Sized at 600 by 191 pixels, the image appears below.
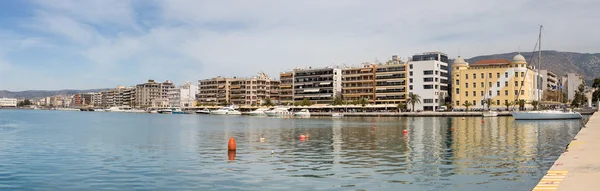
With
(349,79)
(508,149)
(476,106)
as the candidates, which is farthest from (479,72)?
(508,149)

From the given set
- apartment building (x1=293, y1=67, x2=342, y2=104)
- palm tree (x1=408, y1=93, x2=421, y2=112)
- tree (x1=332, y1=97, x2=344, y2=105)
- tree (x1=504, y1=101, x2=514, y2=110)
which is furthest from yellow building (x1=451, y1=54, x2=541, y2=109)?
apartment building (x1=293, y1=67, x2=342, y2=104)

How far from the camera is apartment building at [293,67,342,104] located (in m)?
189

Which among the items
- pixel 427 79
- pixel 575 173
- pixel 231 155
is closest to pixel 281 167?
pixel 231 155

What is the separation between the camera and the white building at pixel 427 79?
161 metres

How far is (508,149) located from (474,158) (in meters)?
7.36

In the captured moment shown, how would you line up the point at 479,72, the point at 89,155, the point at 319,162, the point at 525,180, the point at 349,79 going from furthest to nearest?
the point at 349,79, the point at 479,72, the point at 89,155, the point at 319,162, the point at 525,180

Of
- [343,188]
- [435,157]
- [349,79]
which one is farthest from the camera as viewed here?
[349,79]

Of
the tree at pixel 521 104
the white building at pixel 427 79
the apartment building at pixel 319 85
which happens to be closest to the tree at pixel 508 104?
the tree at pixel 521 104

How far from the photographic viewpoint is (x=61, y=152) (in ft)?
119

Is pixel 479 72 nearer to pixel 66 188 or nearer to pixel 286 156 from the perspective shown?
pixel 286 156

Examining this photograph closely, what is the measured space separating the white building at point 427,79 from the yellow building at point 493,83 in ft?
17.4

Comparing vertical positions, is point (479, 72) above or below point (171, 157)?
above

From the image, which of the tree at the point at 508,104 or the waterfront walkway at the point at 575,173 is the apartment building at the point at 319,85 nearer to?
the tree at the point at 508,104

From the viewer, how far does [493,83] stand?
491ft
